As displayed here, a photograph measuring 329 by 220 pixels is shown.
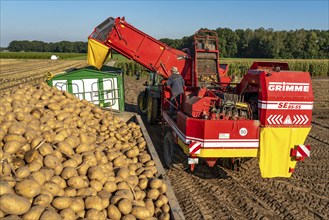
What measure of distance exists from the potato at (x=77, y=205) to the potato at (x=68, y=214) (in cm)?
7

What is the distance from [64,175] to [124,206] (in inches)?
30.9

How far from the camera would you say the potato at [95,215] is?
10.6 feet

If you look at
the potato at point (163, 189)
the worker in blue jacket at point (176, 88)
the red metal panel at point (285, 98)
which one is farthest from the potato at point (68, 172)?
the worker in blue jacket at point (176, 88)

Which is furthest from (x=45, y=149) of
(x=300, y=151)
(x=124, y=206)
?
(x=300, y=151)

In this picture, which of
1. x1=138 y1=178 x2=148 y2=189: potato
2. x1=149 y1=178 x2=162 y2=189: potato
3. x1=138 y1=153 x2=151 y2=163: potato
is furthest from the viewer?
x1=138 y1=153 x2=151 y2=163: potato

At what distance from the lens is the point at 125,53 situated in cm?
1074

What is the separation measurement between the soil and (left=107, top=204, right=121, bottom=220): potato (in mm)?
2192

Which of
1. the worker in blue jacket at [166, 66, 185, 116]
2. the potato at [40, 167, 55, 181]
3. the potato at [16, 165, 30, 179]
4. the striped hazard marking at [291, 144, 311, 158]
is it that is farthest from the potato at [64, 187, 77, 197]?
the worker in blue jacket at [166, 66, 185, 116]

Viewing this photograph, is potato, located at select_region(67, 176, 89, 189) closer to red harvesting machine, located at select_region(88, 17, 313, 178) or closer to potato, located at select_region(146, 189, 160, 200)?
potato, located at select_region(146, 189, 160, 200)

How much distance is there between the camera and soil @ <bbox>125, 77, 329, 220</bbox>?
553 cm

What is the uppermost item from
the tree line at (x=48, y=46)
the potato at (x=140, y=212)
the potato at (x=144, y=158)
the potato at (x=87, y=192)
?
the tree line at (x=48, y=46)

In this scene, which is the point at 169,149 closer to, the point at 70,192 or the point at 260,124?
the point at 260,124

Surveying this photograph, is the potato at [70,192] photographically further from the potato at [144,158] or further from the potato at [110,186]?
the potato at [144,158]

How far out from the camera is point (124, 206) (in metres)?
3.53
